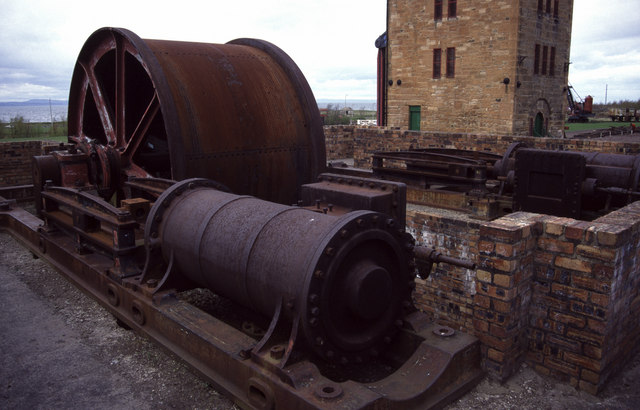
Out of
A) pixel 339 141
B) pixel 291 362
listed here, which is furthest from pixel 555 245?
pixel 339 141

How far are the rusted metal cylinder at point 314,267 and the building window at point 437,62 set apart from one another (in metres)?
20.3

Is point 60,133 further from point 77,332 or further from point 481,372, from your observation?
point 481,372

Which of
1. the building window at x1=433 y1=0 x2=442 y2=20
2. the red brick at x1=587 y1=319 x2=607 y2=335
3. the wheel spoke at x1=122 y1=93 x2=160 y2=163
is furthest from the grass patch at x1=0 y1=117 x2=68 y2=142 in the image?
the red brick at x1=587 y1=319 x2=607 y2=335

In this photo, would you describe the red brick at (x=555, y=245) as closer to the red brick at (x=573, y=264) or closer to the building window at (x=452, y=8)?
the red brick at (x=573, y=264)

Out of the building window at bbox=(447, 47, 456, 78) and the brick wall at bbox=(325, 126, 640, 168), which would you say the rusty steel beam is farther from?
the building window at bbox=(447, 47, 456, 78)

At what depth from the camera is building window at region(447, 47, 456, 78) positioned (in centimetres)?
2176

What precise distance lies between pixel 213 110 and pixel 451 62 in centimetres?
1831

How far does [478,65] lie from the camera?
69.0ft

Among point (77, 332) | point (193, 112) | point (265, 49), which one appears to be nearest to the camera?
point (77, 332)

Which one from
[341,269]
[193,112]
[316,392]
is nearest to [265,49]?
[193,112]

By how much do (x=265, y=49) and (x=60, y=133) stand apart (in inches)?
731

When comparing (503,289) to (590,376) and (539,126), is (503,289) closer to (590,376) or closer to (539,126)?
(590,376)

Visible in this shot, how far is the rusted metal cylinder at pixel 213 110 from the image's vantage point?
210 inches

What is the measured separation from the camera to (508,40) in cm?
1997
